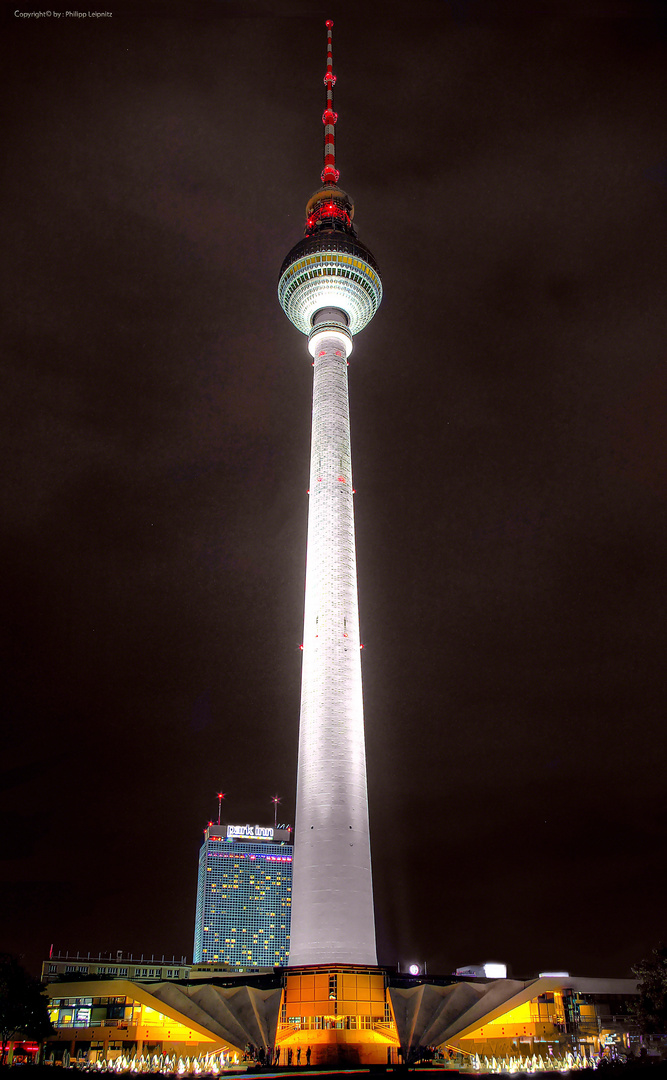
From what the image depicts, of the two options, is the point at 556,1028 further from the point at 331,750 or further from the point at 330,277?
the point at 330,277

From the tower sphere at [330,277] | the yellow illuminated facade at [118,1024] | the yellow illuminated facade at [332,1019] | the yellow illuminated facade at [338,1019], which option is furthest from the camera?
the tower sphere at [330,277]

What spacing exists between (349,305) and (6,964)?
75813 millimetres

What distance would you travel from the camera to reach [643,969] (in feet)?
210

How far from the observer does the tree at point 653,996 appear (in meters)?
61.2

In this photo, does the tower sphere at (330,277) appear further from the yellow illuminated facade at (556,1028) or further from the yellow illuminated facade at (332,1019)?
the yellow illuminated facade at (556,1028)

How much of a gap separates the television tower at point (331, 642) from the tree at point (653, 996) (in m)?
20.2

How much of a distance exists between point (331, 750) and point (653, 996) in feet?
98.6

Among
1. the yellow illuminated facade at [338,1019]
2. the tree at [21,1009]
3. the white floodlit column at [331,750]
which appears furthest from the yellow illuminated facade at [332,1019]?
the white floodlit column at [331,750]

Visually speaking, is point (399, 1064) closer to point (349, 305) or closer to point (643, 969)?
point (643, 969)

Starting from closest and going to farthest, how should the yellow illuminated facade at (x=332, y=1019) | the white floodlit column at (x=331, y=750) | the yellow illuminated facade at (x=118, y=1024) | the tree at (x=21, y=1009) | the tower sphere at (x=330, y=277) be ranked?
1. the yellow illuminated facade at (x=332, y=1019)
2. the yellow illuminated facade at (x=118, y=1024)
3. the white floodlit column at (x=331, y=750)
4. the tree at (x=21, y=1009)
5. the tower sphere at (x=330, y=277)

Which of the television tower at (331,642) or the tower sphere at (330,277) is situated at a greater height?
Answer: the tower sphere at (330,277)

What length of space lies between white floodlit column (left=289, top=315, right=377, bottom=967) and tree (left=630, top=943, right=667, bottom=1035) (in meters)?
20.4

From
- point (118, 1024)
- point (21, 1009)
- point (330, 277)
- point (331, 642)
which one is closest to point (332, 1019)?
point (118, 1024)

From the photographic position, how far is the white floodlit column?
65.7 m
